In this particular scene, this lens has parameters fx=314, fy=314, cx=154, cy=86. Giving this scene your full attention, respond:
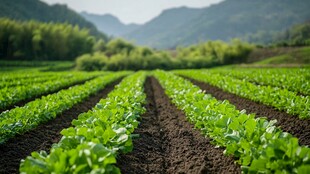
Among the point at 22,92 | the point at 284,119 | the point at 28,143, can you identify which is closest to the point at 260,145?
the point at 284,119

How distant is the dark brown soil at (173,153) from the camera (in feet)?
16.7

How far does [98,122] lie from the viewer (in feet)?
17.9

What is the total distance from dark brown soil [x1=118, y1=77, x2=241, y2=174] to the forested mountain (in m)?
112

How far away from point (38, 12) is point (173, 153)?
146950 mm

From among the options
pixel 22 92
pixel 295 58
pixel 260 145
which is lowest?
pixel 22 92

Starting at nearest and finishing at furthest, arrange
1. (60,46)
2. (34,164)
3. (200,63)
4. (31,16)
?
(34,164)
(200,63)
(60,46)
(31,16)

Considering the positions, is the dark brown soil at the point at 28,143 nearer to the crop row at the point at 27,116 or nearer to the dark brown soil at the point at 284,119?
the crop row at the point at 27,116

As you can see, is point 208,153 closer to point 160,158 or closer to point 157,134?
point 160,158

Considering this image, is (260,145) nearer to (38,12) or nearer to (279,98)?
(279,98)

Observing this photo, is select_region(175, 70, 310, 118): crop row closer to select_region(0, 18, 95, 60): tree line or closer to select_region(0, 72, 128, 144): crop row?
select_region(0, 72, 128, 144): crop row

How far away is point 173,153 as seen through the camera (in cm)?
622

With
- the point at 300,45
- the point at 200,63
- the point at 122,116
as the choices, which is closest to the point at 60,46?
the point at 200,63

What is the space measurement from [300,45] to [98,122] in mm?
65920

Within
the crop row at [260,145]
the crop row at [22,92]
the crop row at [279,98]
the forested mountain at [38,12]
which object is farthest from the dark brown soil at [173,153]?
the forested mountain at [38,12]
